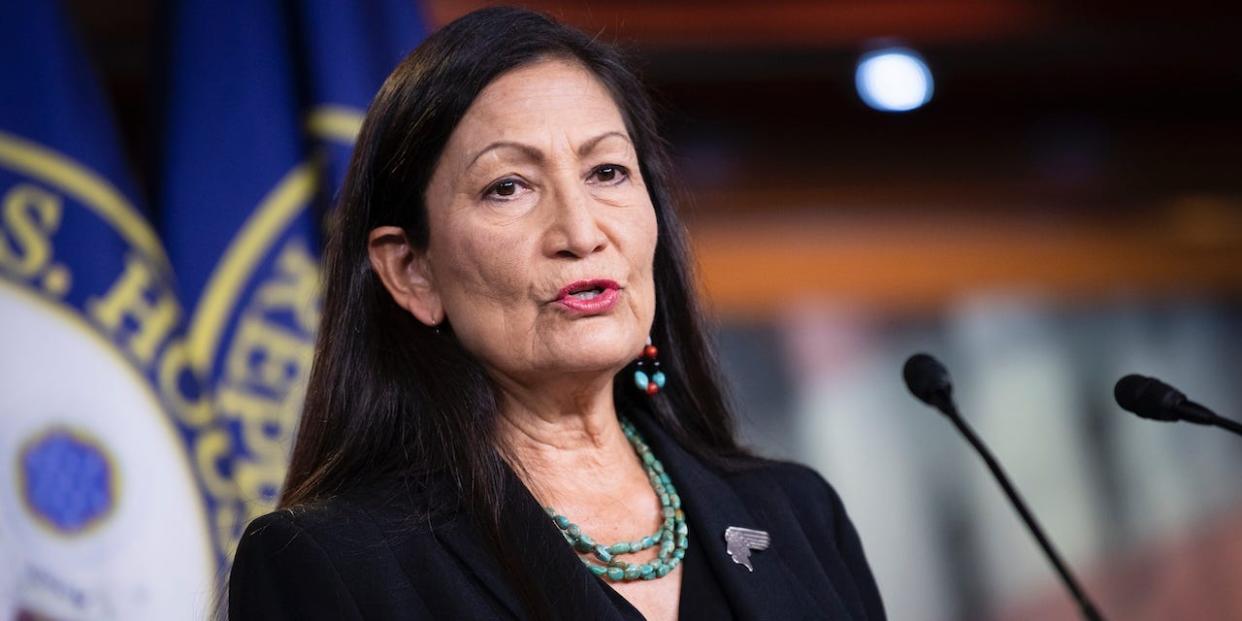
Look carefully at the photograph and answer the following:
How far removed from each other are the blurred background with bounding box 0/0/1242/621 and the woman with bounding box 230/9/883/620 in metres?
2.49

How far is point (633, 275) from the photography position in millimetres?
1927

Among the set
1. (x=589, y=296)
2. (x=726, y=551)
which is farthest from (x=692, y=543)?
(x=589, y=296)

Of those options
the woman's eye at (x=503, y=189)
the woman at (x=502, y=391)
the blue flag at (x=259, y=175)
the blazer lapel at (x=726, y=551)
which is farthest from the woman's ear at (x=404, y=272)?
the blue flag at (x=259, y=175)

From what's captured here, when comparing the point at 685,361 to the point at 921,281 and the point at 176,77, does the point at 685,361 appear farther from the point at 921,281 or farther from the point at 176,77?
the point at 921,281

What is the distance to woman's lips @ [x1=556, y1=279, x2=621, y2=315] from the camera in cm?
185

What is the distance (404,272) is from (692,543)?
516mm

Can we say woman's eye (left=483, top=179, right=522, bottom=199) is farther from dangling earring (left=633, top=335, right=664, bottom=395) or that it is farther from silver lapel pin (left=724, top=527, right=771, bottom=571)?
silver lapel pin (left=724, top=527, right=771, bottom=571)

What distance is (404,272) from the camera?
1995mm

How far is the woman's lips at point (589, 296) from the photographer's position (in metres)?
1.85

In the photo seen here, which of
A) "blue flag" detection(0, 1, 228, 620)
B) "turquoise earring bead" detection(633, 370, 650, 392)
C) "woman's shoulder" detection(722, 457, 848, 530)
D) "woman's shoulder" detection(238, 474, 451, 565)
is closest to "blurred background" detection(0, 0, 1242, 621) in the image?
"blue flag" detection(0, 1, 228, 620)

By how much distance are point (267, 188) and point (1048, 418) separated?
277 cm

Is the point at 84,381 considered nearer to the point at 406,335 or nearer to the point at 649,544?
the point at 406,335

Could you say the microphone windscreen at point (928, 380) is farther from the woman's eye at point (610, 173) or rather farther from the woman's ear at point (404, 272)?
the woman's ear at point (404, 272)

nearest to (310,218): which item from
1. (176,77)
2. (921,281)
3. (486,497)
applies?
(176,77)
